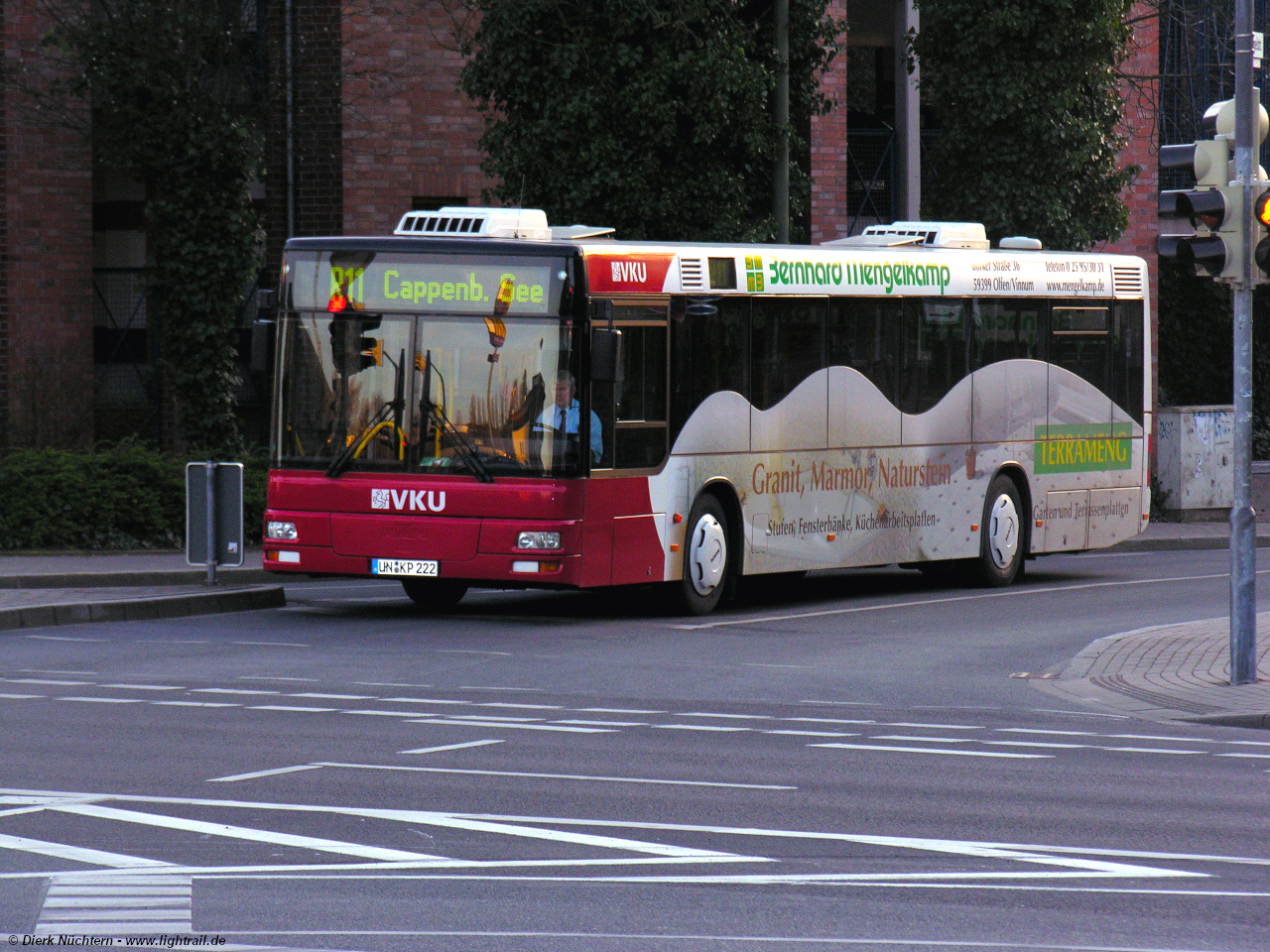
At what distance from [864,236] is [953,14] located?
815 centimetres

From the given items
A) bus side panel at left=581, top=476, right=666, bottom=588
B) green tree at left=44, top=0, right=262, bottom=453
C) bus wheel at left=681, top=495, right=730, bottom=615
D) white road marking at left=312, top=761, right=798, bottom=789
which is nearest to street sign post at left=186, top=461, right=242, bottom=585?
bus side panel at left=581, top=476, right=666, bottom=588

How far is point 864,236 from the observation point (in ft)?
66.3

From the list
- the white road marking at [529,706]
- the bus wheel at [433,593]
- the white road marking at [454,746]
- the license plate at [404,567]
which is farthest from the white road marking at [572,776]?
the bus wheel at [433,593]

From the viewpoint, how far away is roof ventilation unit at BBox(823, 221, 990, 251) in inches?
792

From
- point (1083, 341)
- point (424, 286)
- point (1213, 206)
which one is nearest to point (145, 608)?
point (424, 286)

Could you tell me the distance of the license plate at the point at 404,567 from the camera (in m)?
16.3

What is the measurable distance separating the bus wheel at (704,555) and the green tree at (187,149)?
1066 cm

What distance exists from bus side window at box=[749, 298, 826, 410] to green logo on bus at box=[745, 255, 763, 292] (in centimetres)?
13

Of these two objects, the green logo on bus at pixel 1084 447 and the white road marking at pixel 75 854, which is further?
the green logo on bus at pixel 1084 447

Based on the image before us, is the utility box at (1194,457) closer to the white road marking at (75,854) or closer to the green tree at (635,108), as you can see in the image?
the green tree at (635,108)

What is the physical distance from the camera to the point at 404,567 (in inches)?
643

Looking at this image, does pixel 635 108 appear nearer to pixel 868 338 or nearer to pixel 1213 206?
pixel 868 338

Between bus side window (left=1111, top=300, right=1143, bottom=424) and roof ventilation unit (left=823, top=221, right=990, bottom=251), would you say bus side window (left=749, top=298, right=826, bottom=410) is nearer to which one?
roof ventilation unit (left=823, top=221, right=990, bottom=251)

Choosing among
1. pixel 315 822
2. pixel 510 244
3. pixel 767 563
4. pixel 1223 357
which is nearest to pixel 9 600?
pixel 510 244
